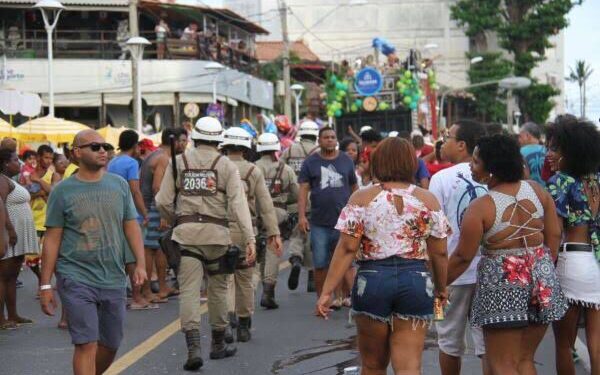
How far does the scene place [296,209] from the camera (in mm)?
14234

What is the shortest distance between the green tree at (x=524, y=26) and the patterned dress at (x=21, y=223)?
2248 inches

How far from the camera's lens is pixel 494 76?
6862 centimetres

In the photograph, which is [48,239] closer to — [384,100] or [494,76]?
[384,100]

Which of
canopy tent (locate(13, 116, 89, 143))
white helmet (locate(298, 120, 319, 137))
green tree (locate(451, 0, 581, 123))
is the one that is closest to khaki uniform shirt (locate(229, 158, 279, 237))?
white helmet (locate(298, 120, 319, 137))

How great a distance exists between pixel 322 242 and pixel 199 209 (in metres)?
3.31

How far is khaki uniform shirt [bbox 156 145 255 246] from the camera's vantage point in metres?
9.50

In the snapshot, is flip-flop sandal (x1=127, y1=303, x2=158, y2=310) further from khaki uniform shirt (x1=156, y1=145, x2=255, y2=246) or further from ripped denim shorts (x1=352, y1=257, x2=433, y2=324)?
ripped denim shorts (x1=352, y1=257, x2=433, y2=324)

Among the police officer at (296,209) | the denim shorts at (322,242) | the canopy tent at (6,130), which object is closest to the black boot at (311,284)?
the police officer at (296,209)

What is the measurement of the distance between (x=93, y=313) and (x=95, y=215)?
0.62 metres

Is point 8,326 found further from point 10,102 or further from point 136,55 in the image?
point 136,55

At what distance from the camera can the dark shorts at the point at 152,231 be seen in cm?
1365

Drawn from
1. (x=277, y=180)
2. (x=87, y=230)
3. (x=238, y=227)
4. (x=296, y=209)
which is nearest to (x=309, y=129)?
(x=296, y=209)

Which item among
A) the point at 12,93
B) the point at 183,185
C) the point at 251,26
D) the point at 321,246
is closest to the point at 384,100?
the point at 251,26

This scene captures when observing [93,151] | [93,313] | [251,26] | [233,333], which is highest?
[251,26]
